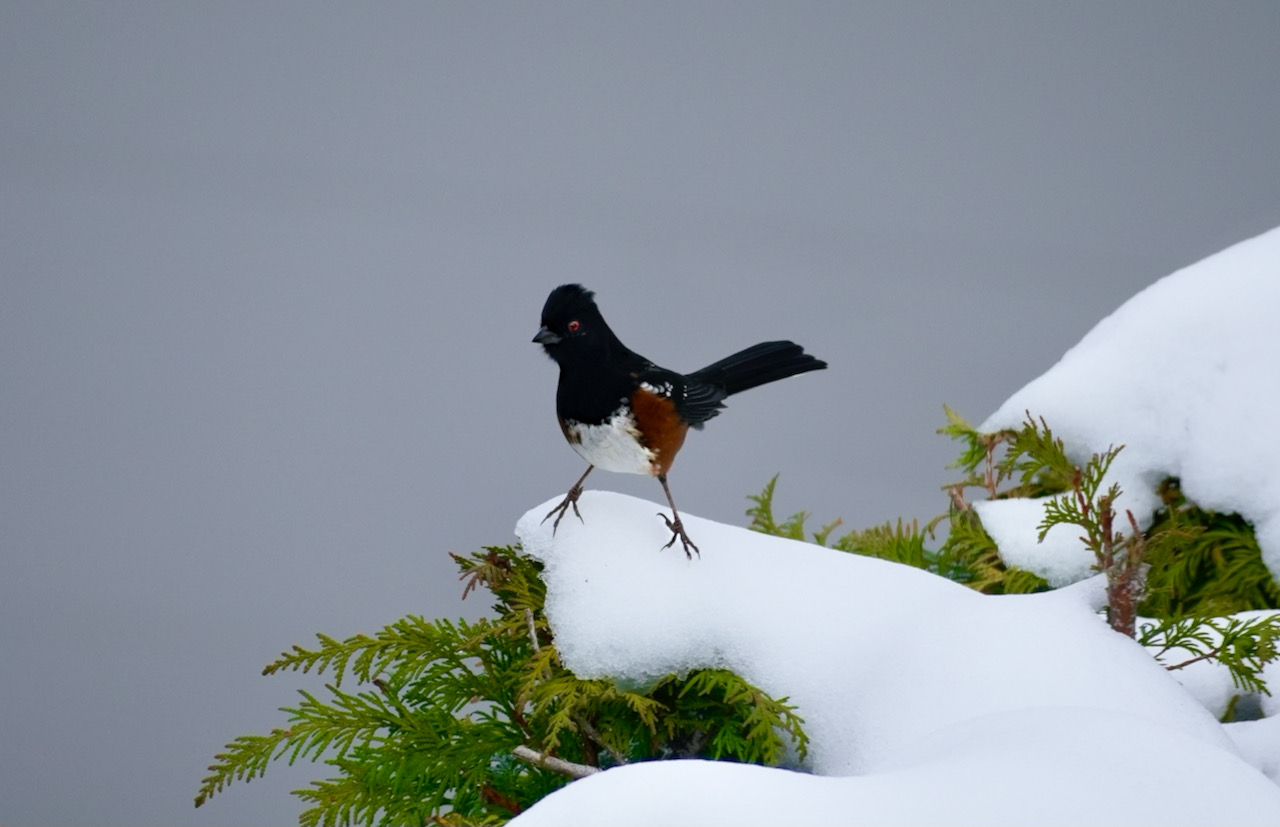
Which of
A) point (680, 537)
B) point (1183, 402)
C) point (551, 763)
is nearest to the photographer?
point (551, 763)

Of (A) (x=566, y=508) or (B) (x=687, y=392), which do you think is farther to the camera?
(B) (x=687, y=392)

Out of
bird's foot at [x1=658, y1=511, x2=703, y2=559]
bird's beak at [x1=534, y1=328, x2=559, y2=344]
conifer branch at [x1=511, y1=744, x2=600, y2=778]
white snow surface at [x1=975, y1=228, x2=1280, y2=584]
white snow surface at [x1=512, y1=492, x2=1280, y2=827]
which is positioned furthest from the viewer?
white snow surface at [x1=975, y1=228, x2=1280, y2=584]

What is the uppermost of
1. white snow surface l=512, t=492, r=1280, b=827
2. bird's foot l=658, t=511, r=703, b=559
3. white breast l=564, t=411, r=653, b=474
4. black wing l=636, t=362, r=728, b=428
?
black wing l=636, t=362, r=728, b=428

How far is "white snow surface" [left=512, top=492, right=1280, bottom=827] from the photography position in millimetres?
842

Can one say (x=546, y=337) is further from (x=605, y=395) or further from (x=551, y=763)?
(x=551, y=763)

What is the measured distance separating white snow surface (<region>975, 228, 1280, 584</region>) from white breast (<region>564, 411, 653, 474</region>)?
2.02ft

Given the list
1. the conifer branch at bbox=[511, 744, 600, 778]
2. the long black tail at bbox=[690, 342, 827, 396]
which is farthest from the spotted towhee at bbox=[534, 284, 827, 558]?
the conifer branch at bbox=[511, 744, 600, 778]

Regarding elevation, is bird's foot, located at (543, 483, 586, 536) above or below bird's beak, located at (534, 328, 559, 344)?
below

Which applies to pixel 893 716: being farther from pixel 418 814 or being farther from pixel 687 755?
pixel 418 814

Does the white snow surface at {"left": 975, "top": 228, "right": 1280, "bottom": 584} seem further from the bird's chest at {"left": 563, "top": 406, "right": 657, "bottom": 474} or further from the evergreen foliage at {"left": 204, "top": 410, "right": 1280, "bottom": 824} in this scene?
the bird's chest at {"left": 563, "top": 406, "right": 657, "bottom": 474}

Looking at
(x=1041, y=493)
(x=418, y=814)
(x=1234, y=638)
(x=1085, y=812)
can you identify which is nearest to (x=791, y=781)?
(x=1085, y=812)

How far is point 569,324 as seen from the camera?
5.12 feet

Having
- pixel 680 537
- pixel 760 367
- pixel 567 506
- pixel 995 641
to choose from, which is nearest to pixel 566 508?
pixel 567 506

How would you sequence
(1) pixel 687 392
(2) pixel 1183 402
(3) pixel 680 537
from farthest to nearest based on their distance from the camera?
(2) pixel 1183 402 < (1) pixel 687 392 < (3) pixel 680 537
